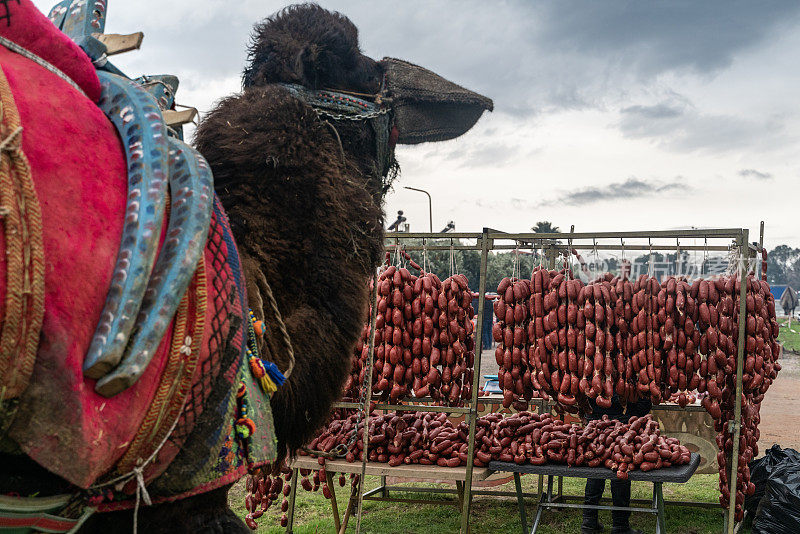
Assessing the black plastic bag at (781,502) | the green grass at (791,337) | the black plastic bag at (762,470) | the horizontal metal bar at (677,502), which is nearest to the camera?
the black plastic bag at (781,502)

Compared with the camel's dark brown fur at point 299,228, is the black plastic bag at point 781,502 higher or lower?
lower

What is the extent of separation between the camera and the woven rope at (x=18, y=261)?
0.91m

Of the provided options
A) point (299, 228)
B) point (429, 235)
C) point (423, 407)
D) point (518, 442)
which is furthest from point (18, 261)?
point (518, 442)

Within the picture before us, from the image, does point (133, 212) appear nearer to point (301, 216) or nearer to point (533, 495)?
point (301, 216)

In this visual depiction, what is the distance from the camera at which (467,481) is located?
15.5 ft

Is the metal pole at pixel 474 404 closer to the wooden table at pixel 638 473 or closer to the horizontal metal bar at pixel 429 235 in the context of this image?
the horizontal metal bar at pixel 429 235

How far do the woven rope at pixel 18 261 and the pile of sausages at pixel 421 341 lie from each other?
163 inches

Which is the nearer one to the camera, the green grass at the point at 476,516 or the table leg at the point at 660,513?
the table leg at the point at 660,513

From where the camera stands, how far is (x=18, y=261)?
36.1 inches

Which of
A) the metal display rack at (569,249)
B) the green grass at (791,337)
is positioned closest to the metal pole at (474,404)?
the metal display rack at (569,249)

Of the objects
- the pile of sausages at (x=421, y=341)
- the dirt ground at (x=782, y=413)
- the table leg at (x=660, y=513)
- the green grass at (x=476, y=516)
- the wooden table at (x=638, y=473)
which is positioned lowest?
the green grass at (x=476, y=516)

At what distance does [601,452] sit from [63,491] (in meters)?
4.10

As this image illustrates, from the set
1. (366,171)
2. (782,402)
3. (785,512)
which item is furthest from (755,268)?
(782,402)

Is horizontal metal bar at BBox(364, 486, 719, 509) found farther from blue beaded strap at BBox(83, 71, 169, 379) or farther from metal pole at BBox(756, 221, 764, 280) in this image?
blue beaded strap at BBox(83, 71, 169, 379)
